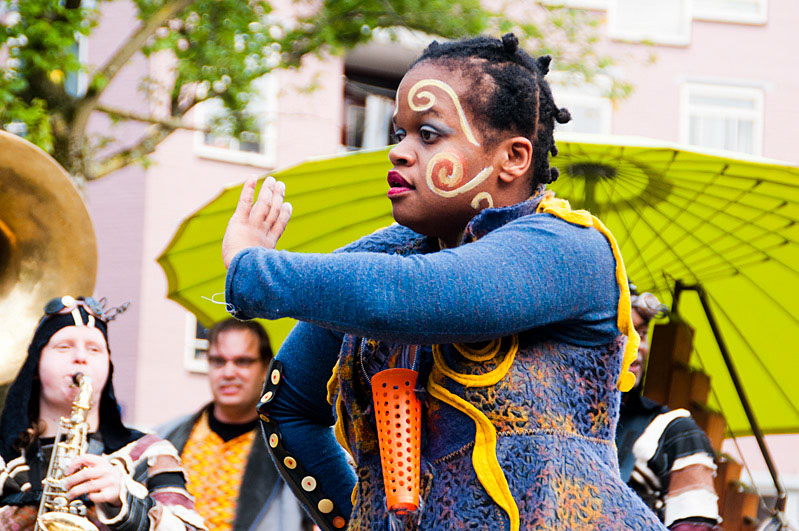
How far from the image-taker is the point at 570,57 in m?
13.0

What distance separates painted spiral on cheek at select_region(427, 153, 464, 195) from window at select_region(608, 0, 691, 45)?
18.6 m

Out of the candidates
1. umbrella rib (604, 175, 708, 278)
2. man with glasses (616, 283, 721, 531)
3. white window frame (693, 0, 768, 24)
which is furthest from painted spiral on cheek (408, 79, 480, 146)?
white window frame (693, 0, 768, 24)

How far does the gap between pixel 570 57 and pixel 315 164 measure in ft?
29.4

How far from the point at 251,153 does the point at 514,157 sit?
55.0 feet

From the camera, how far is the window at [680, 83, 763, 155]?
794 inches

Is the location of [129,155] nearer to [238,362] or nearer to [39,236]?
[39,236]

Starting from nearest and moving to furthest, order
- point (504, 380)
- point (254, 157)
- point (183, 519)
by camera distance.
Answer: point (504, 380) → point (183, 519) → point (254, 157)

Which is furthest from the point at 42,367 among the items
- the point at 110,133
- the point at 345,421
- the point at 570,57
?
the point at 110,133

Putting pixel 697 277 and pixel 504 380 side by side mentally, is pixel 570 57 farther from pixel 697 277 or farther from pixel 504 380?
pixel 504 380

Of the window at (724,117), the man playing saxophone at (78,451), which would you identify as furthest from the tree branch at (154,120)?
the window at (724,117)

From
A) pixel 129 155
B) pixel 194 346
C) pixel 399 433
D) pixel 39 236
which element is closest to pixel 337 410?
pixel 399 433

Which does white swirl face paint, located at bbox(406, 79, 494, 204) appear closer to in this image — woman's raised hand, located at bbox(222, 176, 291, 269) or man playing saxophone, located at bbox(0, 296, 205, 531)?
woman's raised hand, located at bbox(222, 176, 291, 269)

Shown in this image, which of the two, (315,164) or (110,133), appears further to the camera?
(110,133)

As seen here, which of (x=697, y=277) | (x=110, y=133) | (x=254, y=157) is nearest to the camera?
(x=697, y=277)
